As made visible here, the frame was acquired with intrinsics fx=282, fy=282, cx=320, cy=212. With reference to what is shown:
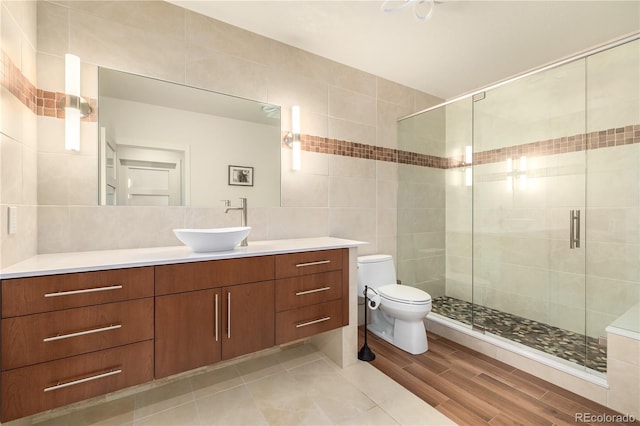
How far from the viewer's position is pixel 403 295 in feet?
7.52

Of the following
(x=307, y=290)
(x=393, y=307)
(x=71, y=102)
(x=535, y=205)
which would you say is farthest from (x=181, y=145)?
(x=535, y=205)

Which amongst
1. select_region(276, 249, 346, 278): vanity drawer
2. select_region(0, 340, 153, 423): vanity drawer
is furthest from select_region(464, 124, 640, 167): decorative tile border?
select_region(0, 340, 153, 423): vanity drawer

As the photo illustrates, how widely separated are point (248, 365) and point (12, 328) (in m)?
1.35

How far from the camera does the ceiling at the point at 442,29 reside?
6.28ft

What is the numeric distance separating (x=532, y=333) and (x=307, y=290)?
Result: 1.92 m

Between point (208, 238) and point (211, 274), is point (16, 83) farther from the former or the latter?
point (211, 274)

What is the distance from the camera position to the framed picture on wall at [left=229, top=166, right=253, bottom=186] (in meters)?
2.12

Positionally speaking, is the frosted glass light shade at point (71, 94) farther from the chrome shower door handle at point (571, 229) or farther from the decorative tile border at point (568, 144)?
the chrome shower door handle at point (571, 229)

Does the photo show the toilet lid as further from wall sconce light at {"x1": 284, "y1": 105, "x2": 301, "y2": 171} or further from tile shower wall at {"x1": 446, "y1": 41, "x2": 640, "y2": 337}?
wall sconce light at {"x1": 284, "y1": 105, "x2": 301, "y2": 171}

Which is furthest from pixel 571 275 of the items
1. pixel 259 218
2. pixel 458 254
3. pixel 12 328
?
pixel 12 328

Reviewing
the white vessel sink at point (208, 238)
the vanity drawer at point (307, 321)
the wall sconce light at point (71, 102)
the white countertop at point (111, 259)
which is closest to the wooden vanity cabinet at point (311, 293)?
the vanity drawer at point (307, 321)

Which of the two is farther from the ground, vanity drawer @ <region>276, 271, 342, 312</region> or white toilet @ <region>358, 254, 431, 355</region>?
vanity drawer @ <region>276, 271, 342, 312</region>

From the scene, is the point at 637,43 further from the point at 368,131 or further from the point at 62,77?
the point at 62,77

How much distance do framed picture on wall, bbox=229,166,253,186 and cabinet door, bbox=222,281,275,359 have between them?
0.83m
